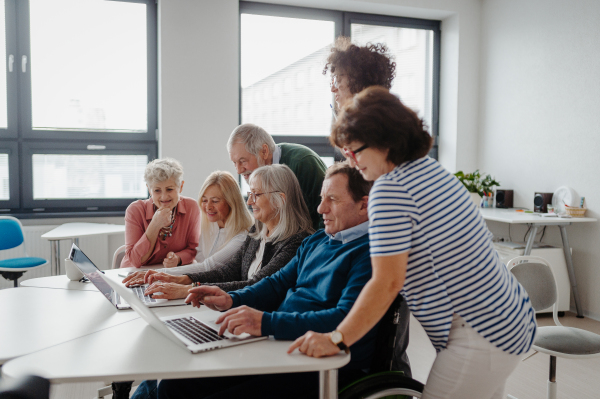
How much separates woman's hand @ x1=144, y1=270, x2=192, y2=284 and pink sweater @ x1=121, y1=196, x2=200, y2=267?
64 cm

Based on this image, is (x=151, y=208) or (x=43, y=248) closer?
(x=151, y=208)

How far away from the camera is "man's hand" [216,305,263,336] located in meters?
1.26

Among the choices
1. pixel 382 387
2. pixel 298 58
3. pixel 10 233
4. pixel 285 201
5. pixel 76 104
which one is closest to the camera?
pixel 382 387

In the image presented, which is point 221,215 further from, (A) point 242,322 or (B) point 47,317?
(A) point 242,322

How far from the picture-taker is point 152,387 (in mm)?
1859

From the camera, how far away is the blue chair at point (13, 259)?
11.6 feet

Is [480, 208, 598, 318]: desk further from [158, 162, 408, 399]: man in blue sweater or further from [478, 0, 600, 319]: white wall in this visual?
[158, 162, 408, 399]: man in blue sweater

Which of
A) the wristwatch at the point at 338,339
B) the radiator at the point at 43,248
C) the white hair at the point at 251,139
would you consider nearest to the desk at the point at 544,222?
the white hair at the point at 251,139

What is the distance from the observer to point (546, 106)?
165 inches

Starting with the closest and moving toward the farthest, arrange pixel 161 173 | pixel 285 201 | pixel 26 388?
1. pixel 26 388
2. pixel 285 201
3. pixel 161 173

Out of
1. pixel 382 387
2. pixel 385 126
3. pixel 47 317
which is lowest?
pixel 382 387

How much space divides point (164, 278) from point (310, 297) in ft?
2.20

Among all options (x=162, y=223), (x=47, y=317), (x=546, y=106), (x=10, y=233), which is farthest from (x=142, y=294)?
(x=546, y=106)

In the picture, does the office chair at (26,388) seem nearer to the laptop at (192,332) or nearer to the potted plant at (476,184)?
the laptop at (192,332)
